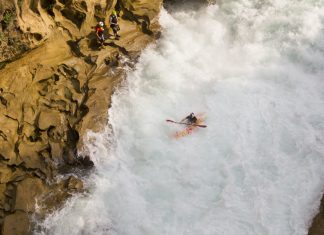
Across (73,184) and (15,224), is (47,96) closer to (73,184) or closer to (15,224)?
(73,184)

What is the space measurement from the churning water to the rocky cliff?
25.1 inches

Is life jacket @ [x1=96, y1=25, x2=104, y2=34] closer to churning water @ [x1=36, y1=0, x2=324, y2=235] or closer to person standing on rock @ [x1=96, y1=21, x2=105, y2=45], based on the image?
person standing on rock @ [x1=96, y1=21, x2=105, y2=45]

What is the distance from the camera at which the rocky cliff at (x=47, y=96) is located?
39.4 ft

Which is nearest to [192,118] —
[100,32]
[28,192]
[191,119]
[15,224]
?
[191,119]

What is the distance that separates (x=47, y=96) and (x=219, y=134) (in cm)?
594

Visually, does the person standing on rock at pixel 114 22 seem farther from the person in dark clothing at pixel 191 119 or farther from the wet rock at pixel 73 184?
the wet rock at pixel 73 184

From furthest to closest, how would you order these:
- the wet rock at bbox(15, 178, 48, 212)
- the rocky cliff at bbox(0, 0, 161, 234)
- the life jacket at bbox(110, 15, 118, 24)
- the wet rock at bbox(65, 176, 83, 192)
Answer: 1. the life jacket at bbox(110, 15, 118, 24)
2. the wet rock at bbox(65, 176, 83, 192)
3. the rocky cliff at bbox(0, 0, 161, 234)
4. the wet rock at bbox(15, 178, 48, 212)

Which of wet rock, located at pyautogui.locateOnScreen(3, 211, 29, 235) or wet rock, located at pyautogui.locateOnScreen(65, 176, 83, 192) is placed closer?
wet rock, located at pyautogui.locateOnScreen(3, 211, 29, 235)

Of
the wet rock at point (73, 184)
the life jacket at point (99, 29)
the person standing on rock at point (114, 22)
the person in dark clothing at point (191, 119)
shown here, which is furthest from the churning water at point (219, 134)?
the life jacket at point (99, 29)

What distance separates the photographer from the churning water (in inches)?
463

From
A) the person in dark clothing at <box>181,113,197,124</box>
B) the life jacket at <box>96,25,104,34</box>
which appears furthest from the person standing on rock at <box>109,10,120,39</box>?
the person in dark clothing at <box>181,113,197,124</box>

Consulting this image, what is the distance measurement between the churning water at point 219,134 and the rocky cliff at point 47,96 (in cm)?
64

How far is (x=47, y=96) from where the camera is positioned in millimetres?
13266

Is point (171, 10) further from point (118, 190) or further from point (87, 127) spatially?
point (118, 190)
